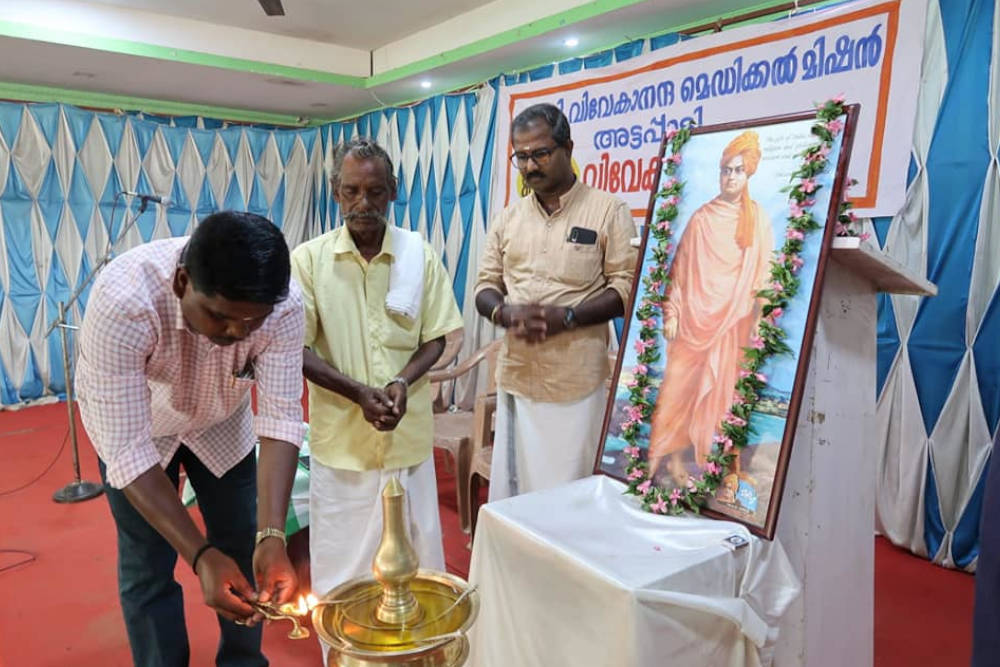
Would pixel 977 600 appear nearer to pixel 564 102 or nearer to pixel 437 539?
pixel 437 539

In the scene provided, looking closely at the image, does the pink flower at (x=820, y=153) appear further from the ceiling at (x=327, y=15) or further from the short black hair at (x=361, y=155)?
the ceiling at (x=327, y=15)

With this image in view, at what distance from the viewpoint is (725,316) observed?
1.63 m

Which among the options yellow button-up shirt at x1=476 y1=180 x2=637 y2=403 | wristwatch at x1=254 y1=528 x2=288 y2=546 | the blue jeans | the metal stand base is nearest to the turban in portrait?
yellow button-up shirt at x1=476 y1=180 x2=637 y2=403

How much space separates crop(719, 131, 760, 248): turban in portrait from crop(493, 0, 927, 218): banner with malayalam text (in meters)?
1.55

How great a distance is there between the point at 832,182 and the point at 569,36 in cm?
292

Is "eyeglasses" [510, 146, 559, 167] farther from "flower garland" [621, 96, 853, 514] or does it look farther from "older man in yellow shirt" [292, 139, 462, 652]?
"flower garland" [621, 96, 853, 514]

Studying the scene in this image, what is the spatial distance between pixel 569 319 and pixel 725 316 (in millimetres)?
545

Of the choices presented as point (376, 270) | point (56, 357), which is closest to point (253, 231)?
point (376, 270)

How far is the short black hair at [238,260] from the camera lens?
43.6 inches

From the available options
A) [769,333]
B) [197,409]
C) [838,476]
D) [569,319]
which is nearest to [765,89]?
[569,319]

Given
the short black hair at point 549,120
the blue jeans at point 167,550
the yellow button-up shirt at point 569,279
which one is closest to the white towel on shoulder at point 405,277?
Answer: the yellow button-up shirt at point 569,279

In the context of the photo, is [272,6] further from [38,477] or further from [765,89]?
[38,477]

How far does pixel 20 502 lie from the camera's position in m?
3.78

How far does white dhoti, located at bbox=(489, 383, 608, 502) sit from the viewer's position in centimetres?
216
